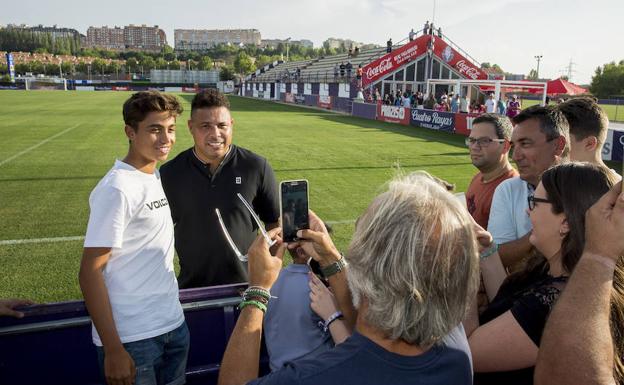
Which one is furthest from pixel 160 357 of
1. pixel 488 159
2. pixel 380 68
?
pixel 380 68

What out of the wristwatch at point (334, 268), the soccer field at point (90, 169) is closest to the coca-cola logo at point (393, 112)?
the soccer field at point (90, 169)

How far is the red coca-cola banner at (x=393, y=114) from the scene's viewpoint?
2511 centimetres

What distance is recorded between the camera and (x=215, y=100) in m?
3.50

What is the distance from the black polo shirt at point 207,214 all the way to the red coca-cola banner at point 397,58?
33.5 metres

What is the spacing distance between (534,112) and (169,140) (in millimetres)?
2552

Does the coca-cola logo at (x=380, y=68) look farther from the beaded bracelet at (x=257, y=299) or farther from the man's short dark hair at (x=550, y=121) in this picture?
the beaded bracelet at (x=257, y=299)

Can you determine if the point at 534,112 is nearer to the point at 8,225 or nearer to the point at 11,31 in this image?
the point at 8,225

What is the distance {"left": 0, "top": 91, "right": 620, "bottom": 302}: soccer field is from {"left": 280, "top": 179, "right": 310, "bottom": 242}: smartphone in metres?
0.46

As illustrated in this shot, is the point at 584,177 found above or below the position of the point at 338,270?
above

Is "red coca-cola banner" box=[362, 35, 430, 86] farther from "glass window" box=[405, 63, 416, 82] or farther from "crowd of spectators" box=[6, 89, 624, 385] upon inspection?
"crowd of spectators" box=[6, 89, 624, 385]

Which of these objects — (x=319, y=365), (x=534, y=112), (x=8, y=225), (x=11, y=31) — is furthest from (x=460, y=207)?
(x=11, y=31)

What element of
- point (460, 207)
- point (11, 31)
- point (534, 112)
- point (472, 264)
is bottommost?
point (472, 264)

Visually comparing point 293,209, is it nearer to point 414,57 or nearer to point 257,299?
point 257,299

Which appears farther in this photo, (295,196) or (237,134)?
(237,134)
